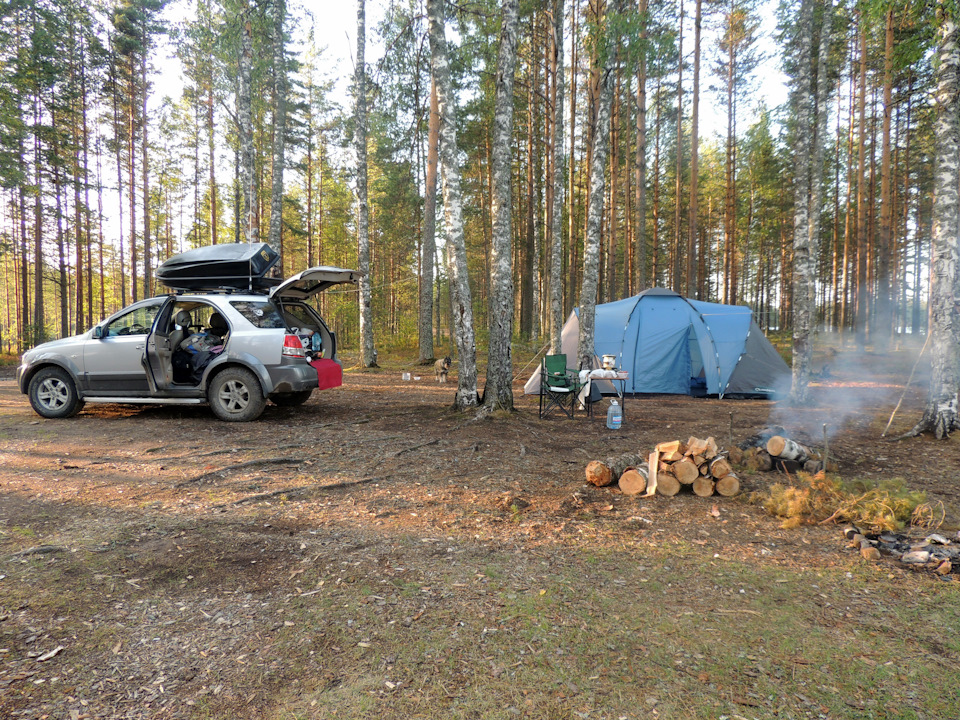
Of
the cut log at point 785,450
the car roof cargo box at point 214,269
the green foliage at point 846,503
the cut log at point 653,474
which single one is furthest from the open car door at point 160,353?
A: the cut log at point 785,450

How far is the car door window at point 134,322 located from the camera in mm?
7172

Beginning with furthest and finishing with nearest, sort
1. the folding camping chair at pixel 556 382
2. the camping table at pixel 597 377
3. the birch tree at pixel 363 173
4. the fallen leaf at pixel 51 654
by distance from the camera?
the birch tree at pixel 363 173 < the folding camping chair at pixel 556 382 < the camping table at pixel 597 377 < the fallen leaf at pixel 51 654

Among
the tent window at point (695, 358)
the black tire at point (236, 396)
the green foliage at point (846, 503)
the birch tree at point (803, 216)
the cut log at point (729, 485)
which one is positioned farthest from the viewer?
the tent window at point (695, 358)

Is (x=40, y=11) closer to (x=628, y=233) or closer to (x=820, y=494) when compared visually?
(x=628, y=233)

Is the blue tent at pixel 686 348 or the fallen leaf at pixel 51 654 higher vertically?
the blue tent at pixel 686 348

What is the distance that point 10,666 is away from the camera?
2.10 meters

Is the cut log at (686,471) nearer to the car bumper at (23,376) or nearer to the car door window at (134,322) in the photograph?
the car door window at (134,322)

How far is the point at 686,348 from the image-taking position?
11.1 m

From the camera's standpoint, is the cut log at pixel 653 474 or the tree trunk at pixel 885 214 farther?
the tree trunk at pixel 885 214

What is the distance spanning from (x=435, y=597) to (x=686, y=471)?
9.01ft

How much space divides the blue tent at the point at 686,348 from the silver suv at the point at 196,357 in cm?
601

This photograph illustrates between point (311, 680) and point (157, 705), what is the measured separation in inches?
21.7

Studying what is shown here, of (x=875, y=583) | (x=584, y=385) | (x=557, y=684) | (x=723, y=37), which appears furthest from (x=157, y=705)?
(x=723, y=37)

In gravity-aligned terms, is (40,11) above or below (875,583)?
above
